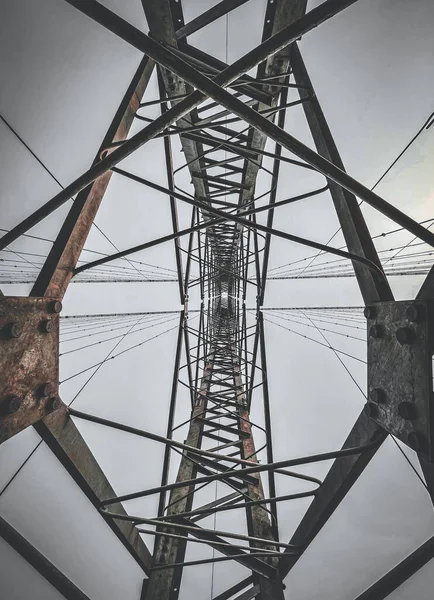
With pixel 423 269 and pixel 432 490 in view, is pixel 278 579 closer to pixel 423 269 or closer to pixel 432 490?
pixel 432 490

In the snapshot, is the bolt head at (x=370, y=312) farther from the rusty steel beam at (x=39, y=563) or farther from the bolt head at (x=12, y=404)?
the rusty steel beam at (x=39, y=563)

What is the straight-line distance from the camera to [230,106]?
199cm

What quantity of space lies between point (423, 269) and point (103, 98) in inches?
212

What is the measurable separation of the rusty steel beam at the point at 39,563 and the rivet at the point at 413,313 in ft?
12.8

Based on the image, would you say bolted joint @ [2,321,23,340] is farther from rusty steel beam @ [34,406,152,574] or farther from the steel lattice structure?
rusty steel beam @ [34,406,152,574]

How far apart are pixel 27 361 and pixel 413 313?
3.07 metres

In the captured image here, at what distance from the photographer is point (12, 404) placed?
7.66ft

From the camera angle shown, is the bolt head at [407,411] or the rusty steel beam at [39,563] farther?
the rusty steel beam at [39,563]

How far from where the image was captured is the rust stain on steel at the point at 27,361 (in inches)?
91.2

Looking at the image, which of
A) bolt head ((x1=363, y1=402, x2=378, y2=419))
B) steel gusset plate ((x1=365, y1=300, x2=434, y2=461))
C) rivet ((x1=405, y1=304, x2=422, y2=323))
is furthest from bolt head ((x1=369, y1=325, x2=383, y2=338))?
bolt head ((x1=363, y1=402, x2=378, y2=419))

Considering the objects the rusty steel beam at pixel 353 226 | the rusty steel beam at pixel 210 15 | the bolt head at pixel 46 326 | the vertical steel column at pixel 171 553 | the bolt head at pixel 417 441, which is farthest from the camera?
the vertical steel column at pixel 171 553

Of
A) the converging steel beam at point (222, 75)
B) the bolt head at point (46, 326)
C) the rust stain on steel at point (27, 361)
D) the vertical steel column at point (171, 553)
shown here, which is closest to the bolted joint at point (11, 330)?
the rust stain on steel at point (27, 361)

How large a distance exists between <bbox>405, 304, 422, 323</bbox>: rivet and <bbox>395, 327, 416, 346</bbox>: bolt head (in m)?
0.08

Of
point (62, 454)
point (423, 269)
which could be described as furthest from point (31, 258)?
point (423, 269)
